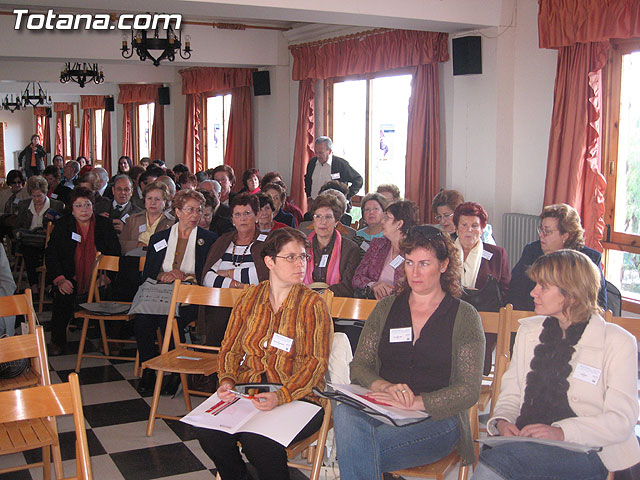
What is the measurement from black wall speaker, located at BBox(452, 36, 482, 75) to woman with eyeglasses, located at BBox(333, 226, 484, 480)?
3946 millimetres

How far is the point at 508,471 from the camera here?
2262 mm

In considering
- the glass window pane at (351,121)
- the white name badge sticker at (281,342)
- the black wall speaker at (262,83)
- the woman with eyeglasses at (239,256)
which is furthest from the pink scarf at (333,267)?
the black wall speaker at (262,83)

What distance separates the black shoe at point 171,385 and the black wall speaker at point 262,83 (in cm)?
647

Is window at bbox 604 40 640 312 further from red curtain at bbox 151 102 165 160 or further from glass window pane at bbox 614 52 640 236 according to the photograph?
red curtain at bbox 151 102 165 160

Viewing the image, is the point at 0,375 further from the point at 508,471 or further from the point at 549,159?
the point at 549,159

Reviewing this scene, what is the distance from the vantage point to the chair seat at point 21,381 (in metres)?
3.24

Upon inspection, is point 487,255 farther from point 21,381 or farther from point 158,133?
point 158,133

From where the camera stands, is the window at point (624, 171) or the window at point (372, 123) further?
the window at point (372, 123)

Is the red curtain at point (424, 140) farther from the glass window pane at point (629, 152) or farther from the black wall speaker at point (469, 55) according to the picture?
the glass window pane at point (629, 152)

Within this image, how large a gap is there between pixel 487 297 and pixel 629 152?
2588 millimetres

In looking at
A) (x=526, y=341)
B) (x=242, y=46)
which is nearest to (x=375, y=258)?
(x=526, y=341)

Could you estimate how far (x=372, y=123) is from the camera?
891 centimetres

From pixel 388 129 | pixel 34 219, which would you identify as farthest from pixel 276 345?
pixel 388 129

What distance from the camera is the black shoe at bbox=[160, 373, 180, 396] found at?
14.3ft
